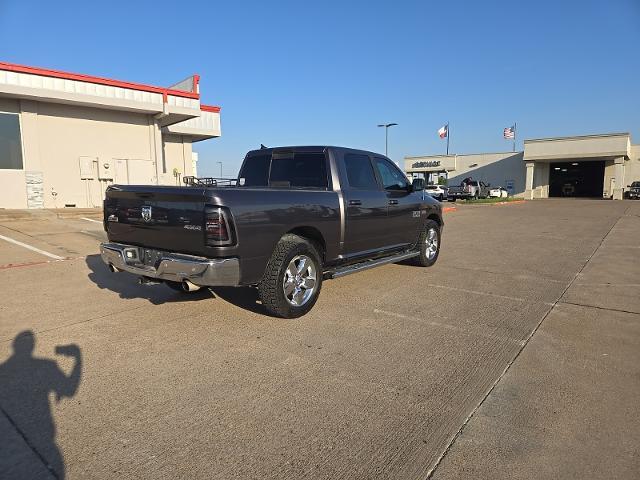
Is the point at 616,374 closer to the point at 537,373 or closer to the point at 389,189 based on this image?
the point at 537,373

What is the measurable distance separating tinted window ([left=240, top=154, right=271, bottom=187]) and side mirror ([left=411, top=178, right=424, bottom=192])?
A: 235cm

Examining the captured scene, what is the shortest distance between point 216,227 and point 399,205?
3.46m

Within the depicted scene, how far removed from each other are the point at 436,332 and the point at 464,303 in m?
1.23

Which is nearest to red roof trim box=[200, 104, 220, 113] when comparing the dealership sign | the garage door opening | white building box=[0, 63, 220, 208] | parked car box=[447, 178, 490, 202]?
white building box=[0, 63, 220, 208]

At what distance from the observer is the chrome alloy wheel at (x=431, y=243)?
306 inches

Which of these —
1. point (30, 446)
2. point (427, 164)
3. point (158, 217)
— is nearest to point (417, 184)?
point (158, 217)

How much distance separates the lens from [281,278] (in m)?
4.68

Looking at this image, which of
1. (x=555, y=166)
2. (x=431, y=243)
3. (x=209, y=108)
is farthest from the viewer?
(x=555, y=166)

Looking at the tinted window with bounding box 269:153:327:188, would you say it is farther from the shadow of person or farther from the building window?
the building window

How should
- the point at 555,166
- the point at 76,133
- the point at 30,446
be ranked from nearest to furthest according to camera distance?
1. the point at 30,446
2. the point at 76,133
3. the point at 555,166

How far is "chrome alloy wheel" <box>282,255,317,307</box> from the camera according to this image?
486 centimetres

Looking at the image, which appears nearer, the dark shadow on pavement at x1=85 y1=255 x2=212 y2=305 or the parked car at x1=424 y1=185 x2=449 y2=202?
the dark shadow on pavement at x1=85 y1=255 x2=212 y2=305

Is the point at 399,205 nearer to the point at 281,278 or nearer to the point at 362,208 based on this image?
the point at 362,208

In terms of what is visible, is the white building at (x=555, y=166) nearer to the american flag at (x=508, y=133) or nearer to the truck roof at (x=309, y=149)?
the american flag at (x=508, y=133)
